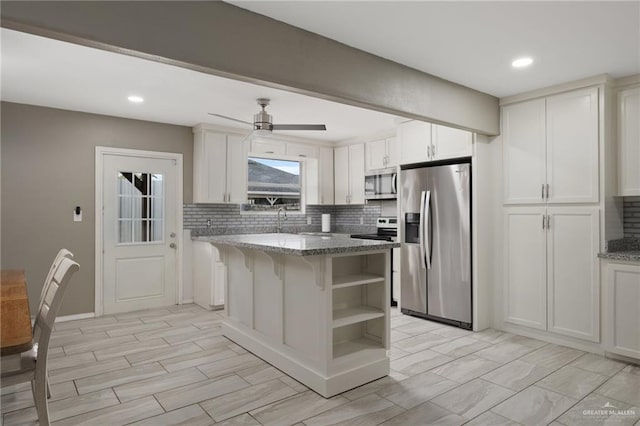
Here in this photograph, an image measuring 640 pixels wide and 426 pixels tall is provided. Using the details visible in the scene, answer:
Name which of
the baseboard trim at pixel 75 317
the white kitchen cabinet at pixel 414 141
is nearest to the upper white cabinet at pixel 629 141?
the white kitchen cabinet at pixel 414 141

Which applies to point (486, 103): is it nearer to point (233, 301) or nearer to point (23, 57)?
point (233, 301)

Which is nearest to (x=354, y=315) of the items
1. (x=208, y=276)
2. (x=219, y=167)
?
(x=208, y=276)

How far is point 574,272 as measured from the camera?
343cm

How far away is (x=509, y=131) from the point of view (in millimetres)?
3893

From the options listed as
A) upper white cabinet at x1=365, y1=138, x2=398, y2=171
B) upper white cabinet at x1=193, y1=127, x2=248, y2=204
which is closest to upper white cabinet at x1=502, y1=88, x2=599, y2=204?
upper white cabinet at x1=365, y1=138, x2=398, y2=171

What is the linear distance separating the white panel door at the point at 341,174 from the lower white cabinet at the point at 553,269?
2.74 metres

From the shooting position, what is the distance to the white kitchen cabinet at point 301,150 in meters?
5.94

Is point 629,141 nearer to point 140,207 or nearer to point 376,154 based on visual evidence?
point 376,154

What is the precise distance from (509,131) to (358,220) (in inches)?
116

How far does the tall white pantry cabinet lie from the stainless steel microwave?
162cm

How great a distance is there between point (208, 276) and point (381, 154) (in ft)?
9.67

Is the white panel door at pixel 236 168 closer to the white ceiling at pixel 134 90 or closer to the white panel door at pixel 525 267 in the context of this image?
the white ceiling at pixel 134 90

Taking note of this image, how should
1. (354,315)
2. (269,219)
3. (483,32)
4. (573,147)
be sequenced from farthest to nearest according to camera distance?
(269,219)
(573,147)
(354,315)
(483,32)

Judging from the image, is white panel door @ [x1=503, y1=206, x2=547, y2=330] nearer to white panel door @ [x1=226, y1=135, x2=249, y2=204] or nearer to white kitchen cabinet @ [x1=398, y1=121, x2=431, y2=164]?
white kitchen cabinet @ [x1=398, y1=121, x2=431, y2=164]
